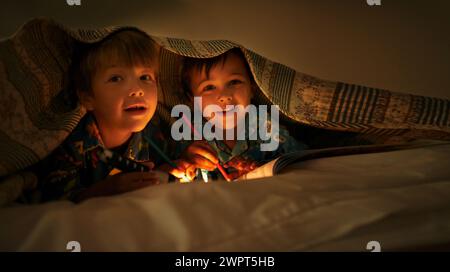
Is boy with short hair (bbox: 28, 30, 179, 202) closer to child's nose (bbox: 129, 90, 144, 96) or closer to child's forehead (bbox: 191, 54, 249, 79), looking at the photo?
child's nose (bbox: 129, 90, 144, 96)

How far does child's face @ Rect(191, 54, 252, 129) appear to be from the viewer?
0.81 meters

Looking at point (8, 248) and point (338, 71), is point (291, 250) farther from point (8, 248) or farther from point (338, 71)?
point (338, 71)

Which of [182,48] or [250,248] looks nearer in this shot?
[250,248]

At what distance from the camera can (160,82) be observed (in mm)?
850

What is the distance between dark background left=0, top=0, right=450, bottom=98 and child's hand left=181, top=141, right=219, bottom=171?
0.31 meters

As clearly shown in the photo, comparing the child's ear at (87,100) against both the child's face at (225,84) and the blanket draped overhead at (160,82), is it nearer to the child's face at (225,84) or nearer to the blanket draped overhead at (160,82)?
the blanket draped overhead at (160,82)

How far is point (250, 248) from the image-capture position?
32 centimetres

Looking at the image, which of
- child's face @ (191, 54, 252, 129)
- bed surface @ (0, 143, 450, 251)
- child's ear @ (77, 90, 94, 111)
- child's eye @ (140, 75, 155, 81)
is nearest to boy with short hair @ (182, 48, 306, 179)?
child's face @ (191, 54, 252, 129)

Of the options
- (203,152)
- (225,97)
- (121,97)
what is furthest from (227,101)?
(121,97)

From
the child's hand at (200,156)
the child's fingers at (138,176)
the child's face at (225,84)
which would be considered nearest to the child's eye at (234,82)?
the child's face at (225,84)

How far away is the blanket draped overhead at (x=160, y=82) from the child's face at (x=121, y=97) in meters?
0.04

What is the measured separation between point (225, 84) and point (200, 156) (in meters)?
0.17

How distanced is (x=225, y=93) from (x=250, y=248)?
53 cm

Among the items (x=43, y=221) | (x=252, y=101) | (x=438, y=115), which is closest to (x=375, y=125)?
(x=438, y=115)
